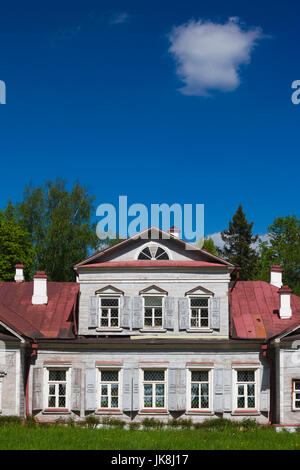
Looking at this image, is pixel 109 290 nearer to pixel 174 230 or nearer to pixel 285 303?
pixel 174 230

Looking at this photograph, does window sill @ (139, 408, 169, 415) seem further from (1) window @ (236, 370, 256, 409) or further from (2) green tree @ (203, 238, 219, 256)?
(2) green tree @ (203, 238, 219, 256)

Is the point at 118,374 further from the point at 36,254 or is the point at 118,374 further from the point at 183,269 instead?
the point at 36,254

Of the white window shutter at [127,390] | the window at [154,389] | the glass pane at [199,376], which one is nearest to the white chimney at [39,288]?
the white window shutter at [127,390]

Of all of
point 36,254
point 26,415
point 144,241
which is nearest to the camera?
point 26,415

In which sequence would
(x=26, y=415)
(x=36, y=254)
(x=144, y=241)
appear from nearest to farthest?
(x=26, y=415) < (x=144, y=241) < (x=36, y=254)

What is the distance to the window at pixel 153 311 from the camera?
89.2 feet

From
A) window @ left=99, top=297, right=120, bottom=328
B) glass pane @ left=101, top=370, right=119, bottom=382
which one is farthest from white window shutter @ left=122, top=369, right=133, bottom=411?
window @ left=99, top=297, right=120, bottom=328

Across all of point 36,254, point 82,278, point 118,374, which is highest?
point 36,254

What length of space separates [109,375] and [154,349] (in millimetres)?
2173

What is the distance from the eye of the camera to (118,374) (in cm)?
2669

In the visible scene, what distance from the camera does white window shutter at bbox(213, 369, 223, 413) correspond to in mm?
26172

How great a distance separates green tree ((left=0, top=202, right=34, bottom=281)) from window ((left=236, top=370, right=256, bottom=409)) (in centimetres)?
2396

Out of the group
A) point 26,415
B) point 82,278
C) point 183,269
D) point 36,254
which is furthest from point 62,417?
point 36,254

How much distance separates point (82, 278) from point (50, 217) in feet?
84.3
